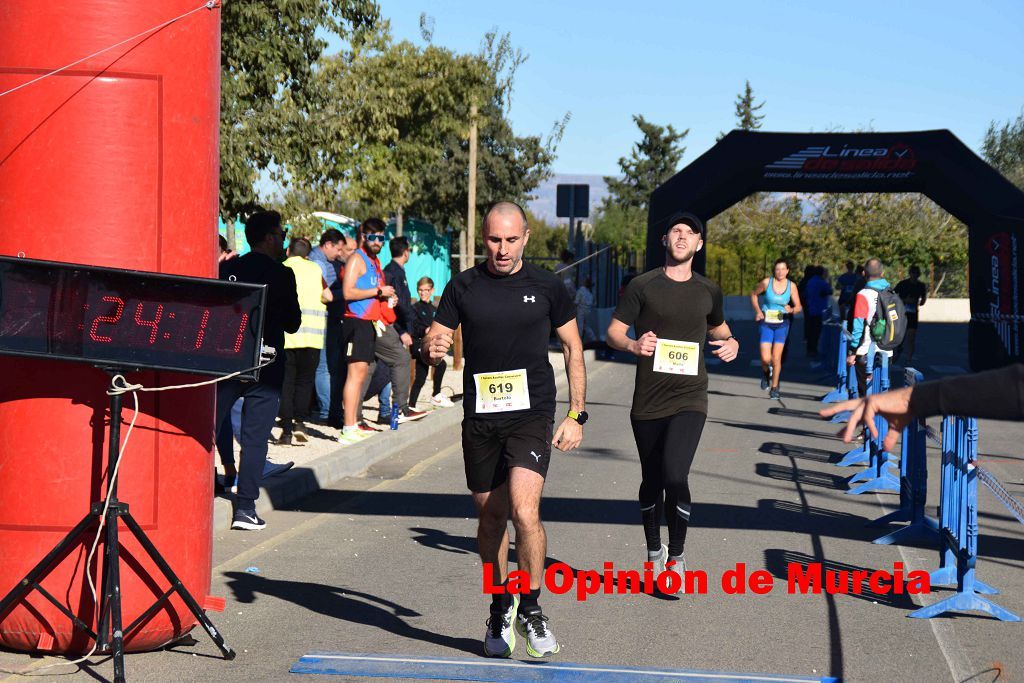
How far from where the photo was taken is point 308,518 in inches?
374

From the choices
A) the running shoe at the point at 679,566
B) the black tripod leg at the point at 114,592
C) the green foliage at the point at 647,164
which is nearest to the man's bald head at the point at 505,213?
the black tripod leg at the point at 114,592

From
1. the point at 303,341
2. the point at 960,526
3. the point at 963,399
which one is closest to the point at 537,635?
the point at 960,526

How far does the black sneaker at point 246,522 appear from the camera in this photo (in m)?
8.96

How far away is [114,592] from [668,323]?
3461 millimetres

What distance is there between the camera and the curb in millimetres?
9672

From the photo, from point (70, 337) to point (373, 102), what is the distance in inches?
835

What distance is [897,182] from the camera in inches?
966

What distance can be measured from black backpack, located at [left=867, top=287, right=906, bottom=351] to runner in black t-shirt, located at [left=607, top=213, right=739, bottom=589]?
7334 mm

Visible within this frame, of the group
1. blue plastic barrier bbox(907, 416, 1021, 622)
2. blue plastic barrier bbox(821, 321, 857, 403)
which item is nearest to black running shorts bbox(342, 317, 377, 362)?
blue plastic barrier bbox(821, 321, 857, 403)

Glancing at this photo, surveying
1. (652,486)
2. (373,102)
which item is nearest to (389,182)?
(373,102)

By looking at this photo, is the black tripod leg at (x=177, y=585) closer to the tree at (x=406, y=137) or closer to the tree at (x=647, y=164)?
the tree at (x=406, y=137)

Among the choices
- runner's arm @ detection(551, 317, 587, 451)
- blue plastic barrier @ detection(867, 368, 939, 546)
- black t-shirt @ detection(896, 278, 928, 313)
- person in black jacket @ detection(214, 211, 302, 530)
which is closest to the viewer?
runner's arm @ detection(551, 317, 587, 451)

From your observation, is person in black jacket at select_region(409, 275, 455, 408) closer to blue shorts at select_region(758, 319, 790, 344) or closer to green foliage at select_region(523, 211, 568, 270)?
blue shorts at select_region(758, 319, 790, 344)

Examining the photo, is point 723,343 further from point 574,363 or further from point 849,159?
point 849,159
